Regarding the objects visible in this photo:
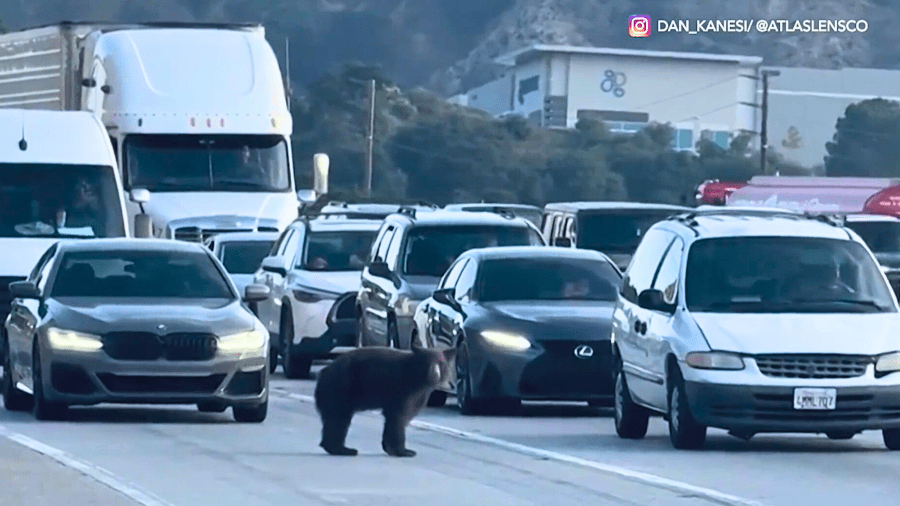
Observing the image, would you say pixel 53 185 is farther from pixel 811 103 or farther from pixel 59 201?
pixel 811 103

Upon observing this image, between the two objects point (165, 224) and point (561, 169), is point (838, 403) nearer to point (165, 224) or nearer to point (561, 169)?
point (165, 224)

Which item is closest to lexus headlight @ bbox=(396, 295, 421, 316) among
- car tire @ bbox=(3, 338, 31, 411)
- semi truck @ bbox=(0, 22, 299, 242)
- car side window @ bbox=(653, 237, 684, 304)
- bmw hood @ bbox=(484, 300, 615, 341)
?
bmw hood @ bbox=(484, 300, 615, 341)

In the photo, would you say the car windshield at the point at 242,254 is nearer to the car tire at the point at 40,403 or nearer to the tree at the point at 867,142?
the car tire at the point at 40,403

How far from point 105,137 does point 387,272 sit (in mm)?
3417

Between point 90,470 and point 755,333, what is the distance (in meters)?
4.77

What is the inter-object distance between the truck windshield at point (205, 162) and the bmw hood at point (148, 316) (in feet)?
40.2

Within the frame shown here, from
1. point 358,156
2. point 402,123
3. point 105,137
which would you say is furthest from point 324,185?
point 402,123

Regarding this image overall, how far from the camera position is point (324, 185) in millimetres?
32625

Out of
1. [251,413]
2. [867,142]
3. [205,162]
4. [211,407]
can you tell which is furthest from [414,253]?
[867,142]

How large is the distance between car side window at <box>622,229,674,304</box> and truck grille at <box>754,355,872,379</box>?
6.21ft

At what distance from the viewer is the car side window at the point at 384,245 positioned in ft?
77.5

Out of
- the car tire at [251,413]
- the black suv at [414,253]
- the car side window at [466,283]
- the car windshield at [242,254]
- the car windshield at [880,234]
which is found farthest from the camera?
the car windshield at [880,234]

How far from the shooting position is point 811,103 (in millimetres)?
160875

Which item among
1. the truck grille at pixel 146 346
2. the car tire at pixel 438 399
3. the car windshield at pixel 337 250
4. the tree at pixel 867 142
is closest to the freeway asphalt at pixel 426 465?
the truck grille at pixel 146 346
